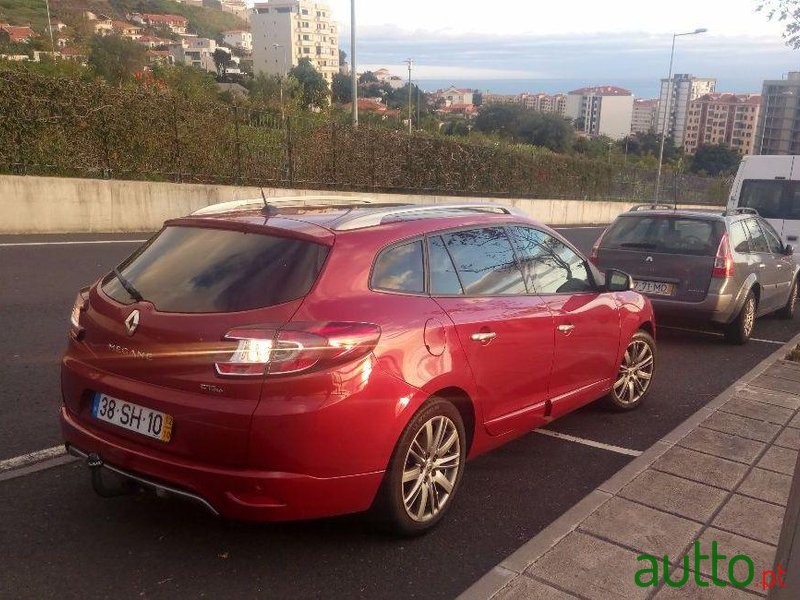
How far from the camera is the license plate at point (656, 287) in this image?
8.40 m

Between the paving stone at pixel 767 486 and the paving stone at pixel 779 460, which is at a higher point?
the paving stone at pixel 767 486

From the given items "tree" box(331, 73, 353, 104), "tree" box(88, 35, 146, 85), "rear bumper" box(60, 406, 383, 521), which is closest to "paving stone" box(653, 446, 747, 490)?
"rear bumper" box(60, 406, 383, 521)

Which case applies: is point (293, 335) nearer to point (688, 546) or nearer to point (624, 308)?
point (688, 546)

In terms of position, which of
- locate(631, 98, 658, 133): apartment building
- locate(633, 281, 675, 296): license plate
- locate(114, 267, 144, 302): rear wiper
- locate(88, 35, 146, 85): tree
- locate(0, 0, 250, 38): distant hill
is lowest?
locate(633, 281, 675, 296): license plate

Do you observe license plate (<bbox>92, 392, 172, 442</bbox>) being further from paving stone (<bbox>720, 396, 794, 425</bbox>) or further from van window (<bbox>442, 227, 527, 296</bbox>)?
paving stone (<bbox>720, 396, 794, 425</bbox>)

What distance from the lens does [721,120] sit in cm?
11250

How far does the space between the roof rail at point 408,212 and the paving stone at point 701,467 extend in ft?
6.14

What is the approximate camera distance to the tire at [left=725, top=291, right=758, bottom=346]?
8531 mm

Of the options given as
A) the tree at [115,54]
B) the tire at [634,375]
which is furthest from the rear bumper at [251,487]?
the tree at [115,54]

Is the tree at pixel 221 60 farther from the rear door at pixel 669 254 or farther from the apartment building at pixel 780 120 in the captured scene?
the rear door at pixel 669 254

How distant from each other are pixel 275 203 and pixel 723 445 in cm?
337

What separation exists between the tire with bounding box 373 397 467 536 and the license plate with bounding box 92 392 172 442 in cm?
104

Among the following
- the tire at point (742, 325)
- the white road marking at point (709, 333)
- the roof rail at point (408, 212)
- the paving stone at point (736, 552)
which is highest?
the roof rail at point (408, 212)

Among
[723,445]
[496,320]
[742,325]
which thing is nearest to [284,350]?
[496,320]
